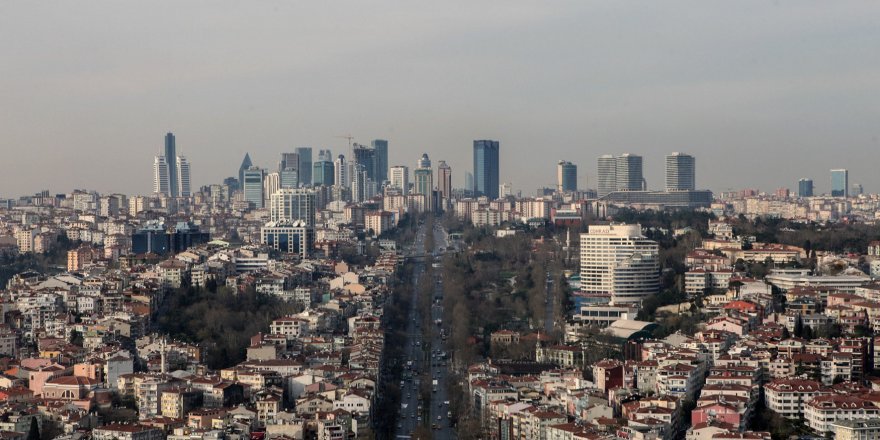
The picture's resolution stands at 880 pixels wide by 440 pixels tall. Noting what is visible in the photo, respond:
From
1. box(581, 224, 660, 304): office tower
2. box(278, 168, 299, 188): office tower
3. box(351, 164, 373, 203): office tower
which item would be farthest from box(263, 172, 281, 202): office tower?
box(581, 224, 660, 304): office tower

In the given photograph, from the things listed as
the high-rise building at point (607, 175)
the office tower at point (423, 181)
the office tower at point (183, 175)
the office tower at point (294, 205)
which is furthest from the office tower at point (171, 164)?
the office tower at point (294, 205)

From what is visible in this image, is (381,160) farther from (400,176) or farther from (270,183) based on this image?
(270,183)

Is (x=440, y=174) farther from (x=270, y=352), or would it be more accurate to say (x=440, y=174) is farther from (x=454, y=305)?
(x=270, y=352)

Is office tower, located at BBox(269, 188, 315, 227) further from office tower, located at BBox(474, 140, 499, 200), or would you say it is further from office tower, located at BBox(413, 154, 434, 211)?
office tower, located at BBox(474, 140, 499, 200)

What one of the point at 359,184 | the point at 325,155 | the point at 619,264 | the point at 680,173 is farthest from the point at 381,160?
the point at 619,264

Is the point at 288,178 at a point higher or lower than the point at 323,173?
lower

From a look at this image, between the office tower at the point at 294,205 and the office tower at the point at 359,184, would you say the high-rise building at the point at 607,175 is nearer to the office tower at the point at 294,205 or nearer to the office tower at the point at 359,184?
the office tower at the point at 359,184
